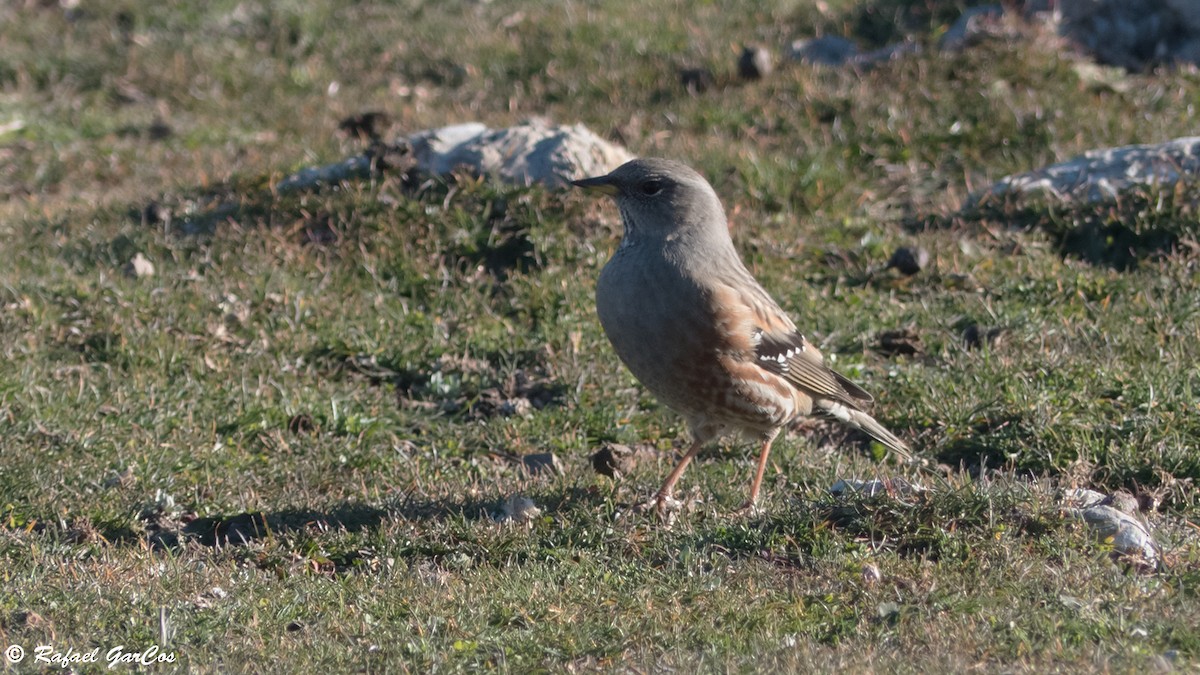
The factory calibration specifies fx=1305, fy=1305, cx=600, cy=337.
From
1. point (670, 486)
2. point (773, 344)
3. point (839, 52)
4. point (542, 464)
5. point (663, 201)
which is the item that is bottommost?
point (542, 464)

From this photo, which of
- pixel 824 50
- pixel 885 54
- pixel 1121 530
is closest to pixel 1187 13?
pixel 885 54

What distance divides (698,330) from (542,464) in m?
1.28

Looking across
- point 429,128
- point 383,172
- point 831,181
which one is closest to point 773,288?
point 831,181

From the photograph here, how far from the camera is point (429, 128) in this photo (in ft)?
38.8

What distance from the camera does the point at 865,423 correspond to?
713 centimetres

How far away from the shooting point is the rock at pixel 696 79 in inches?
493

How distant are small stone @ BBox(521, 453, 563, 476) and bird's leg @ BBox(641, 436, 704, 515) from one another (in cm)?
63

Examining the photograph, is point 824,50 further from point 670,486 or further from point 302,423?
point 670,486

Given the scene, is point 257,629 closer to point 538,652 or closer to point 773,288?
point 538,652

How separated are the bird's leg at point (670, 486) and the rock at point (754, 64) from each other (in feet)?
20.5

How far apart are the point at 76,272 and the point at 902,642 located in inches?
267

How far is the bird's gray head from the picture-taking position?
680 centimetres

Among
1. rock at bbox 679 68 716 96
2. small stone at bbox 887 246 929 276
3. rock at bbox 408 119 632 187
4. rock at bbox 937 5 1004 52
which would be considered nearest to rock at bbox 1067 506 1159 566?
small stone at bbox 887 246 929 276

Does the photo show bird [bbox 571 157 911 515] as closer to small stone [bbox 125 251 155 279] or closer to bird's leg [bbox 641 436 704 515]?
bird's leg [bbox 641 436 704 515]
